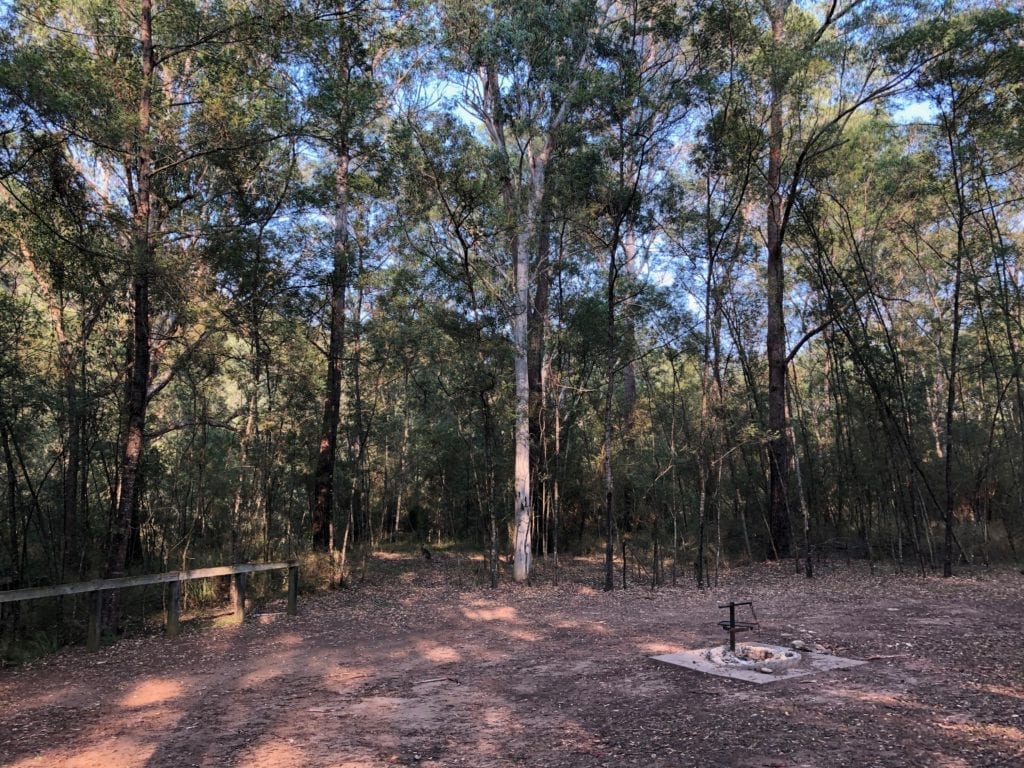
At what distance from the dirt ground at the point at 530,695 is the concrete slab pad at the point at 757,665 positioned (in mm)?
141

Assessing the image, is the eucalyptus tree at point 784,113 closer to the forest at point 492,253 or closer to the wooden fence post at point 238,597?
the forest at point 492,253

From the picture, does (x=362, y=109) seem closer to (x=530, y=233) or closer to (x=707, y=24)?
(x=530, y=233)

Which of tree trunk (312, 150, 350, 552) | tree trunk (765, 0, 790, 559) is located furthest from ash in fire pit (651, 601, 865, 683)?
tree trunk (312, 150, 350, 552)

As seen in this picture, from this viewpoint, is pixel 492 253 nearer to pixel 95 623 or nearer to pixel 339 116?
pixel 339 116

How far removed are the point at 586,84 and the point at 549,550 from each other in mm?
11624

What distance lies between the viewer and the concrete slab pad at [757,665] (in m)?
4.64

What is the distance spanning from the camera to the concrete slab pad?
183 inches

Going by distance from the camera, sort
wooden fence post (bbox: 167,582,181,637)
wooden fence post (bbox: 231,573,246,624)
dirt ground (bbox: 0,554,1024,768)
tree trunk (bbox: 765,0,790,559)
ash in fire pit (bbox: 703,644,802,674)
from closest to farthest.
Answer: dirt ground (bbox: 0,554,1024,768) < ash in fire pit (bbox: 703,644,802,674) < wooden fence post (bbox: 167,582,181,637) < wooden fence post (bbox: 231,573,246,624) < tree trunk (bbox: 765,0,790,559)

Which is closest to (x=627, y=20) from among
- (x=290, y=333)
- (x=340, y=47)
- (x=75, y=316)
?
(x=340, y=47)

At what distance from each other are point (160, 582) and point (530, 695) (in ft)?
15.9

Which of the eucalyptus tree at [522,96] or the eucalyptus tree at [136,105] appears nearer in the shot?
the eucalyptus tree at [136,105]

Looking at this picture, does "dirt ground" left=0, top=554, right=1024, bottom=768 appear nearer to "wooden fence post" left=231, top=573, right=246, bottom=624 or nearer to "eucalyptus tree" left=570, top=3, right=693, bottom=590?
"wooden fence post" left=231, top=573, right=246, bottom=624

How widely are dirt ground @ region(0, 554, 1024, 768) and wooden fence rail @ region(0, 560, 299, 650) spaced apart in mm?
272

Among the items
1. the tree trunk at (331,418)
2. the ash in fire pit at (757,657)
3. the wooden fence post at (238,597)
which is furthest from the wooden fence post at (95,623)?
the ash in fire pit at (757,657)
